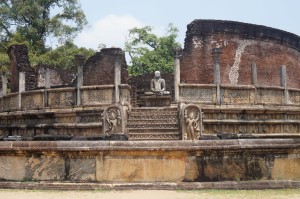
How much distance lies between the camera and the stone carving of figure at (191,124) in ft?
40.1

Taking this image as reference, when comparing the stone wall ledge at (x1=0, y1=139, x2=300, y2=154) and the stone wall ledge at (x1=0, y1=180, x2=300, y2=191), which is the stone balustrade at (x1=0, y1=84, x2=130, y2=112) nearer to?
the stone wall ledge at (x1=0, y1=139, x2=300, y2=154)

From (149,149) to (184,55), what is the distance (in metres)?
14.0

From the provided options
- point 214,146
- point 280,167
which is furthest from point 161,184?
point 280,167

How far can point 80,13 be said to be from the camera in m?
32.8

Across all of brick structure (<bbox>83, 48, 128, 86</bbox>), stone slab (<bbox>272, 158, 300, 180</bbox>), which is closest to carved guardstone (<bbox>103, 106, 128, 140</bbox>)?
stone slab (<bbox>272, 158, 300, 180</bbox>)

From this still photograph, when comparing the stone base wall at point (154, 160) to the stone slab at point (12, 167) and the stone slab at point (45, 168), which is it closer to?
the stone slab at point (45, 168)

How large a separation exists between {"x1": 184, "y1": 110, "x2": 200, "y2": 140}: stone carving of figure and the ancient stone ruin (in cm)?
3

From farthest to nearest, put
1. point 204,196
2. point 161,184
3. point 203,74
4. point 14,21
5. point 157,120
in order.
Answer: point 14,21, point 203,74, point 157,120, point 161,184, point 204,196

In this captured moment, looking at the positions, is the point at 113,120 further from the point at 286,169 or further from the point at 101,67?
the point at 101,67

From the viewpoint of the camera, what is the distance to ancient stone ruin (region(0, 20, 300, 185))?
21.2 ft

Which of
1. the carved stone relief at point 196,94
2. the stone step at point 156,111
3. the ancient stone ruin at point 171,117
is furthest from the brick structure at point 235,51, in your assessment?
the stone step at point 156,111

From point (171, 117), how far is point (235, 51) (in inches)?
330

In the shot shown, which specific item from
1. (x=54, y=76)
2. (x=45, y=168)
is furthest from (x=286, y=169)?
(x=54, y=76)

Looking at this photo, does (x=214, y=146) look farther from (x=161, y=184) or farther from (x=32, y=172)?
(x=32, y=172)
